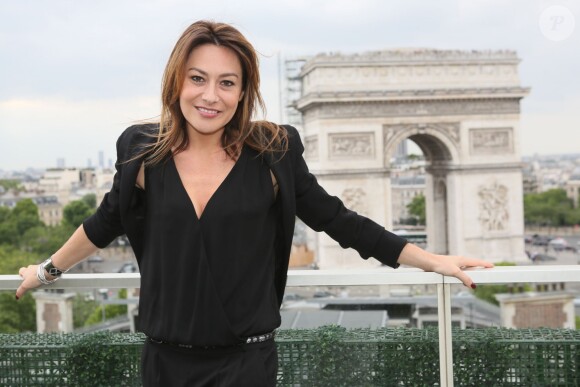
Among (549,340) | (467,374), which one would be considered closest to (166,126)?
(467,374)

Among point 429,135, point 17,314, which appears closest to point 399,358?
point 17,314

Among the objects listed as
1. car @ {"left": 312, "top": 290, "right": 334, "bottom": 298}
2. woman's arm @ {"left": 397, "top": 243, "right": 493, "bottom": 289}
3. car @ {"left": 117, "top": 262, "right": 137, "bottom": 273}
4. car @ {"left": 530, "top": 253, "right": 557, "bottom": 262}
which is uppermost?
woman's arm @ {"left": 397, "top": 243, "right": 493, "bottom": 289}

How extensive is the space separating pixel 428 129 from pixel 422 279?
2165cm

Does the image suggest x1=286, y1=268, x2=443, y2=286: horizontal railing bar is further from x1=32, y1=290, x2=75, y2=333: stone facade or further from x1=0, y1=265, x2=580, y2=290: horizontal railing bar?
x1=32, y1=290, x2=75, y2=333: stone facade

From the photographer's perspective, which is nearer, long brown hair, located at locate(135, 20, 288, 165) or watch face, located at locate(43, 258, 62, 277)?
long brown hair, located at locate(135, 20, 288, 165)

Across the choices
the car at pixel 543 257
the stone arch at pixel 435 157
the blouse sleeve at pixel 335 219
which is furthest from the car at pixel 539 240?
the blouse sleeve at pixel 335 219

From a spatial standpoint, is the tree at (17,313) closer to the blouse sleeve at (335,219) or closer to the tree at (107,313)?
the tree at (107,313)

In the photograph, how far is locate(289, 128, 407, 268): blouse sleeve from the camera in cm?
201

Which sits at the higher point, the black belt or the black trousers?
the black belt

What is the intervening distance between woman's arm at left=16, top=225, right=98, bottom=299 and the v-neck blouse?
0.82ft

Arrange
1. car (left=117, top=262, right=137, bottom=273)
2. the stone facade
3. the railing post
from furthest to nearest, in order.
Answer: car (left=117, top=262, right=137, bottom=273) → the stone facade → the railing post

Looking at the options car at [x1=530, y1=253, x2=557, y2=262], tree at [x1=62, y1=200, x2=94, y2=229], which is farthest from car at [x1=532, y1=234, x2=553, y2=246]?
tree at [x1=62, y1=200, x2=94, y2=229]

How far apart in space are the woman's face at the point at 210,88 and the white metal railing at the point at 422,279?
0.52 m

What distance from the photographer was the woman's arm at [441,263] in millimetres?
2145
